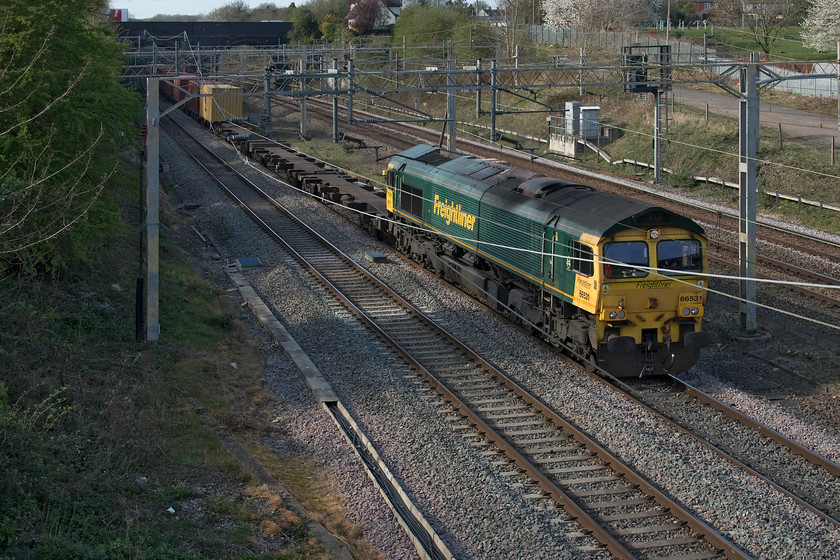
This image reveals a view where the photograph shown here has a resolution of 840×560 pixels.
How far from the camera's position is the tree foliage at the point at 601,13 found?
74.8m

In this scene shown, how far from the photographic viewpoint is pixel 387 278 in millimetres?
21844

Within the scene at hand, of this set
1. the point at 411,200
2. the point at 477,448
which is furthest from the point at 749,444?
the point at 411,200

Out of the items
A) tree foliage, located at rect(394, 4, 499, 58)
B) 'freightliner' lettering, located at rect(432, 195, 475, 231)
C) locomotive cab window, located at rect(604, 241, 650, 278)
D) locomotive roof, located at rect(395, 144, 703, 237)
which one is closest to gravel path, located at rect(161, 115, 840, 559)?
'freightliner' lettering, located at rect(432, 195, 475, 231)

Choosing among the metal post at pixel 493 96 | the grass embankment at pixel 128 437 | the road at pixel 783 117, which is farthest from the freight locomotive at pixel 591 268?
the road at pixel 783 117

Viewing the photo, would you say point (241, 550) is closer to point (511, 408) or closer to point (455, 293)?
point (511, 408)

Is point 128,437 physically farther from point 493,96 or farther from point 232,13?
point 232,13

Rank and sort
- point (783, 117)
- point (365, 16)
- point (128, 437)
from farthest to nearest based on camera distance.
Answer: point (365, 16) → point (783, 117) → point (128, 437)

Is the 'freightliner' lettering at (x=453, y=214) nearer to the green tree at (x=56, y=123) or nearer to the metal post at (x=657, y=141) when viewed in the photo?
the green tree at (x=56, y=123)

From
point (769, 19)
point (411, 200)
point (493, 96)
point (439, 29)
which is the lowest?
point (411, 200)

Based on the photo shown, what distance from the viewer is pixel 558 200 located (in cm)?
1608

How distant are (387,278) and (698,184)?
1723 cm

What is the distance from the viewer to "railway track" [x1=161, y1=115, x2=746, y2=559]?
377 inches

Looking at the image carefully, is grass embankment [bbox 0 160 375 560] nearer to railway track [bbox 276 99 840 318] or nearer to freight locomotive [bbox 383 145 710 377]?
freight locomotive [bbox 383 145 710 377]

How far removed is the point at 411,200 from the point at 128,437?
1347 centimetres
